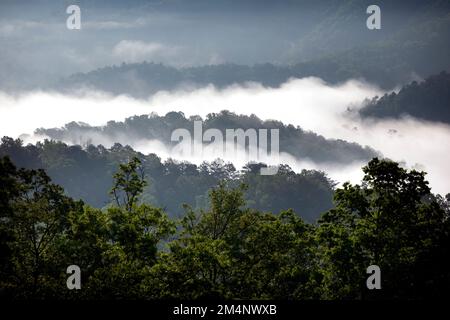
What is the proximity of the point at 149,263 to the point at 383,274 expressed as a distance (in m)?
12.8

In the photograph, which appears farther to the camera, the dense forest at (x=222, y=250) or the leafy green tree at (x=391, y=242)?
the leafy green tree at (x=391, y=242)

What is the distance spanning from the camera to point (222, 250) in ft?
127

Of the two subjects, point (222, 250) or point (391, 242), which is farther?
point (222, 250)

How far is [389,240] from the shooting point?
3434cm

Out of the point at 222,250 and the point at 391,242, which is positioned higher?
the point at 391,242

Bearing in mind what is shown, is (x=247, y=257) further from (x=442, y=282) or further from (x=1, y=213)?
(x=1, y=213)

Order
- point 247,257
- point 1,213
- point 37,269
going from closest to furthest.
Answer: point 1,213 < point 37,269 < point 247,257

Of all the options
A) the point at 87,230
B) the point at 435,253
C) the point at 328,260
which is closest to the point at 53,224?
the point at 87,230

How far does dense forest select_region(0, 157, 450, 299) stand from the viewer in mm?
32156

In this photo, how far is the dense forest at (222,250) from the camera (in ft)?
105

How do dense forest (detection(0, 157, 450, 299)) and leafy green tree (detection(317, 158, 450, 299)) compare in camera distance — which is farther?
leafy green tree (detection(317, 158, 450, 299))
